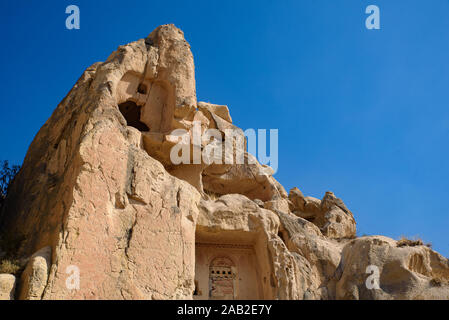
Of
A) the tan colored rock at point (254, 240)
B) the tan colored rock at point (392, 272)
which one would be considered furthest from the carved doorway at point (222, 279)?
the tan colored rock at point (392, 272)

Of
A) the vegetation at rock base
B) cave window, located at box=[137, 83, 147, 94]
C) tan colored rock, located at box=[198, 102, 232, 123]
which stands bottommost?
the vegetation at rock base

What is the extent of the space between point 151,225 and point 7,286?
3.40 meters

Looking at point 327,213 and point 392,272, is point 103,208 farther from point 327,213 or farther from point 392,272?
point 327,213

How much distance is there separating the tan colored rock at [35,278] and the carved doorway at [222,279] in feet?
19.0

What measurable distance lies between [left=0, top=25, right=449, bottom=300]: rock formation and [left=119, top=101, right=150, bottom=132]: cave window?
4 cm

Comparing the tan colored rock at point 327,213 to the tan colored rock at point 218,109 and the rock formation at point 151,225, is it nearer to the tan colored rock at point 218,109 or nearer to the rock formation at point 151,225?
the rock formation at point 151,225

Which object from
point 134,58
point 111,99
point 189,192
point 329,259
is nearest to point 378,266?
point 329,259

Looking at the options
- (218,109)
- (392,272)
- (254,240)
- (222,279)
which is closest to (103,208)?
(222,279)

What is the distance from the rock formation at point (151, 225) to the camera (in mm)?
9633

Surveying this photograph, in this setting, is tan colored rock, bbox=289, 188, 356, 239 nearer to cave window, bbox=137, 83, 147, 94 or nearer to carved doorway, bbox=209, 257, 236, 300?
carved doorway, bbox=209, 257, 236, 300

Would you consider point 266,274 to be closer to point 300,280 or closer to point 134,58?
point 300,280

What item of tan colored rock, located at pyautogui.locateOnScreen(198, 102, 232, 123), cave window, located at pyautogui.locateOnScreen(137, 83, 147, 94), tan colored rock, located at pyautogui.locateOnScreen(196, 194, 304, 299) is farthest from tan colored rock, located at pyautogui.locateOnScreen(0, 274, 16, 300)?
tan colored rock, located at pyautogui.locateOnScreen(198, 102, 232, 123)

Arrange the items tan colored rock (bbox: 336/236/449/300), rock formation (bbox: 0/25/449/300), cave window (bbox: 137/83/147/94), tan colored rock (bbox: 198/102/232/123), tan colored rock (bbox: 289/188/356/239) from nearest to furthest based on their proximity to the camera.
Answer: rock formation (bbox: 0/25/449/300) → tan colored rock (bbox: 336/236/449/300) → cave window (bbox: 137/83/147/94) → tan colored rock (bbox: 289/188/356/239) → tan colored rock (bbox: 198/102/232/123)

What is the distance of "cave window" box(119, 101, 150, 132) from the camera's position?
16531mm
